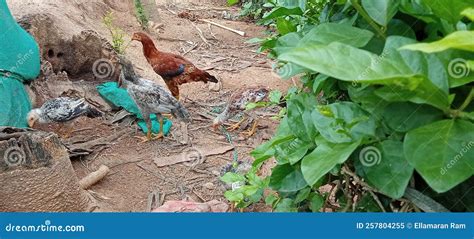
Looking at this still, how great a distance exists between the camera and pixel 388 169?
1.13 metres

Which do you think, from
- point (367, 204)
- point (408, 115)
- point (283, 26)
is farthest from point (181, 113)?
point (408, 115)

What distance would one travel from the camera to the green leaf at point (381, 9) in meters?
1.15

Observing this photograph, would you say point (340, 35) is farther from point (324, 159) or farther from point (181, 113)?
point (181, 113)

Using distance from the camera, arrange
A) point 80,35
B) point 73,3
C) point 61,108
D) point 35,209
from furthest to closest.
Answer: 1. point 73,3
2. point 80,35
3. point 61,108
4. point 35,209

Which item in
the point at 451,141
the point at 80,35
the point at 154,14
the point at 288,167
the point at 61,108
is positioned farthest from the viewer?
the point at 154,14

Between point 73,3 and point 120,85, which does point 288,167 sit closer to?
point 120,85

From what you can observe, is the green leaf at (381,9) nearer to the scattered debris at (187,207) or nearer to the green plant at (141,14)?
the scattered debris at (187,207)

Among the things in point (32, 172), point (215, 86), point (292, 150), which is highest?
point (292, 150)

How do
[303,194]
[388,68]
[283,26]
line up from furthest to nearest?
[283,26], [303,194], [388,68]

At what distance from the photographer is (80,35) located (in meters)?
5.52

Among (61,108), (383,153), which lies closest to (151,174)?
(61,108)

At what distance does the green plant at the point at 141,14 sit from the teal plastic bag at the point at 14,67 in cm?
313

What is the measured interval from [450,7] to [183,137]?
421cm

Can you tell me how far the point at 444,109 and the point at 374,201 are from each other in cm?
34
